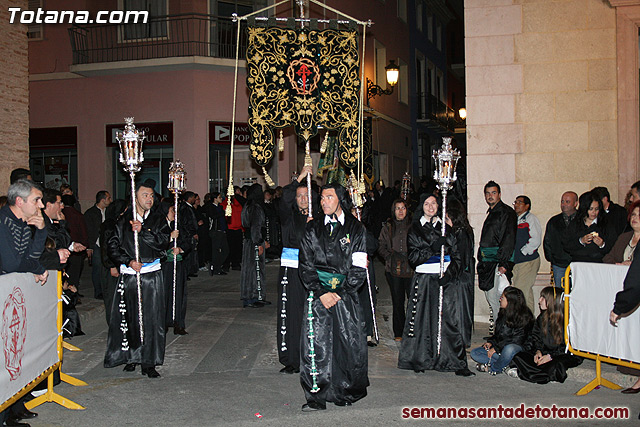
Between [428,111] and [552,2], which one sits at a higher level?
[428,111]

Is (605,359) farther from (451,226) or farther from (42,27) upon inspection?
(42,27)

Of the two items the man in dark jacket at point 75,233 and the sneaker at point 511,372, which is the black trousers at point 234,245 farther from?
the sneaker at point 511,372

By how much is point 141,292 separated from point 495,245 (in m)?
4.52

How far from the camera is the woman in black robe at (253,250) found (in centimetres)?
1120

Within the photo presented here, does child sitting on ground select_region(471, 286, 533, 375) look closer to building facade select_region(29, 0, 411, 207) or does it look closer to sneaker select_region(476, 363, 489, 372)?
sneaker select_region(476, 363, 489, 372)

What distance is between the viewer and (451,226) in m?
7.76

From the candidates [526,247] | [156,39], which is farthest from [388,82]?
[526,247]

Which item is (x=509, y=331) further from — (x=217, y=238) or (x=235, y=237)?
(x=235, y=237)

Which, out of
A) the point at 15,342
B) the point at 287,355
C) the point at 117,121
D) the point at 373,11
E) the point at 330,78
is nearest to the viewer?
the point at 15,342

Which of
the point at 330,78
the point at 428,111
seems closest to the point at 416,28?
the point at 428,111

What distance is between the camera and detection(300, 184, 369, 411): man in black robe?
20.1ft

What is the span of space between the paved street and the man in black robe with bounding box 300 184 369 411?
0.70 feet

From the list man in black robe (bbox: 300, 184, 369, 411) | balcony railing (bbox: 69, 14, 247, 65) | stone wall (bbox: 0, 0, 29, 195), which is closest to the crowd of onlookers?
man in black robe (bbox: 300, 184, 369, 411)

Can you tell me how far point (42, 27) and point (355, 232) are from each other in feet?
58.5
